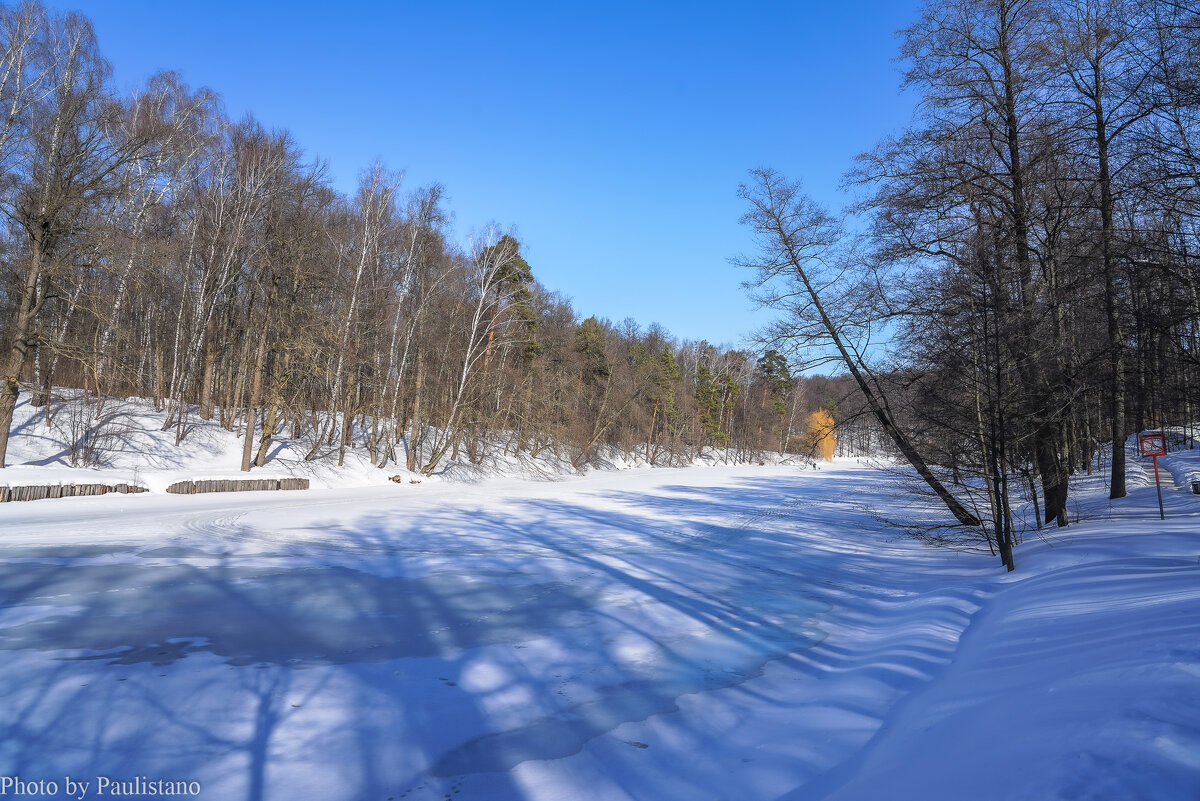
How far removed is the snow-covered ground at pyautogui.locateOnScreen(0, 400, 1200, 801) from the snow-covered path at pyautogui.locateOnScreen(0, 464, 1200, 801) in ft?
0.09

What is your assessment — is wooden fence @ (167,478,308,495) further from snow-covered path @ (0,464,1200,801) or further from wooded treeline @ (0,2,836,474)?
snow-covered path @ (0,464,1200,801)

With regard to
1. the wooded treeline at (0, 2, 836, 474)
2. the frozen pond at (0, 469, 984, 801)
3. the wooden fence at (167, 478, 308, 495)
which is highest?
the wooded treeline at (0, 2, 836, 474)

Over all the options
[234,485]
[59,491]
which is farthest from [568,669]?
[234,485]

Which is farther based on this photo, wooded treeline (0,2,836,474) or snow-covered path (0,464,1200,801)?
wooded treeline (0,2,836,474)

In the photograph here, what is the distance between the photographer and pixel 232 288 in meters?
28.7

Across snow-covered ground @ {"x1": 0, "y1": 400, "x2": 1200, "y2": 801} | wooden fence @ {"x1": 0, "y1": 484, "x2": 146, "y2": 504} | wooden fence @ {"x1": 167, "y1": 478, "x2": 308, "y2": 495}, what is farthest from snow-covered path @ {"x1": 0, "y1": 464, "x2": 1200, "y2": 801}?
wooden fence @ {"x1": 167, "y1": 478, "x2": 308, "y2": 495}

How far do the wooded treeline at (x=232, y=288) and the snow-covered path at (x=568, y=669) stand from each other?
29.0 feet

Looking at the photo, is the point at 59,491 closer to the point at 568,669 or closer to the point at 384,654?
the point at 384,654

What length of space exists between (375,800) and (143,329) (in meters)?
32.7

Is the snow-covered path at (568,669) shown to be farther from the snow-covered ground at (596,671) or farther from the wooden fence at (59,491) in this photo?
the wooden fence at (59,491)

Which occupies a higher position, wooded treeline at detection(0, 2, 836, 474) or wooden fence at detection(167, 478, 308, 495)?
wooded treeline at detection(0, 2, 836, 474)

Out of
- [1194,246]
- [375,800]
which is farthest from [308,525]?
[1194,246]

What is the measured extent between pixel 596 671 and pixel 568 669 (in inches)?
10.6

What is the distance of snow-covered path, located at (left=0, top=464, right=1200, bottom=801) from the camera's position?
152 inches
